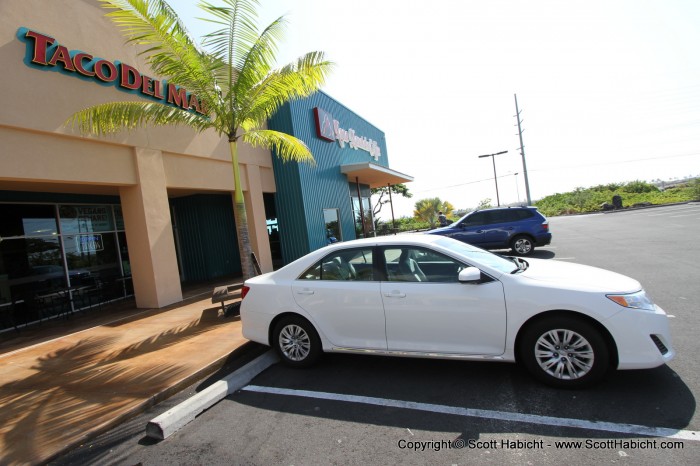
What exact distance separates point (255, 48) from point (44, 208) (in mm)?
6903

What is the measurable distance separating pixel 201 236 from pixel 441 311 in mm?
11766

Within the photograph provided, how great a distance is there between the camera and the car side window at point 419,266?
3791 mm

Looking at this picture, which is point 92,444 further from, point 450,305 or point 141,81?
point 141,81

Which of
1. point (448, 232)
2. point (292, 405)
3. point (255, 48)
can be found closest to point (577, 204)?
point (448, 232)

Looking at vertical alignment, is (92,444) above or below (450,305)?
below

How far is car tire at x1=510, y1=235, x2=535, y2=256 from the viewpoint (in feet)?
37.3

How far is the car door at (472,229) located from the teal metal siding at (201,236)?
846 cm

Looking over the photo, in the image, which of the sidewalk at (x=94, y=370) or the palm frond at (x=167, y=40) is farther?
the palm frond at (x=167, y=40)

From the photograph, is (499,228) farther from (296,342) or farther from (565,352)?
(296,342)

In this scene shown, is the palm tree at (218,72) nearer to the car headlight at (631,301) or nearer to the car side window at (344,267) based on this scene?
the car side window at (344,267)

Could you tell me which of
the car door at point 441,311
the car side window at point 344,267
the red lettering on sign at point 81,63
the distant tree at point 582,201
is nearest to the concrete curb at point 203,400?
the car side window at point 344,267

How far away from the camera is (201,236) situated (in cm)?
1348

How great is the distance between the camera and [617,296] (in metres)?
3.15

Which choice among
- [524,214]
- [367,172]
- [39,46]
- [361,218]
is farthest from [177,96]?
[361,218]
